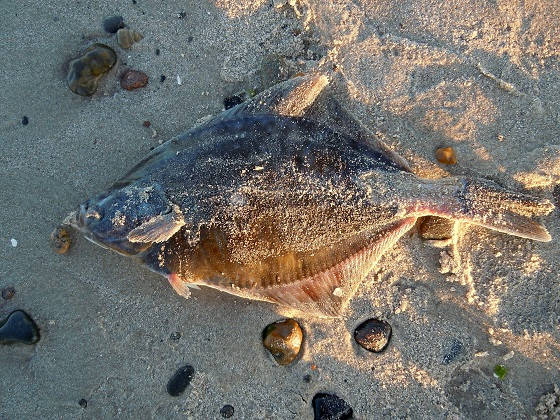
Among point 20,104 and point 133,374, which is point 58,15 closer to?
point 20,104

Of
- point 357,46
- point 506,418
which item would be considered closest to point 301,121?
point 357,46

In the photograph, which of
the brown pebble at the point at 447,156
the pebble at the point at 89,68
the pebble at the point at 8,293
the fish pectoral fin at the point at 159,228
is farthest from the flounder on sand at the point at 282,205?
the pebble at the point at 89,68

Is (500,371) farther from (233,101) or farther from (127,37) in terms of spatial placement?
(127,37)

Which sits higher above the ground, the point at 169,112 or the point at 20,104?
the point at 169,112

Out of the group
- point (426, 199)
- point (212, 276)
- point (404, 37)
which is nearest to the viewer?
point (426, 199)

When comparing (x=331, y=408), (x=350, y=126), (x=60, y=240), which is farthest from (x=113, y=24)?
(x=331, y=408)

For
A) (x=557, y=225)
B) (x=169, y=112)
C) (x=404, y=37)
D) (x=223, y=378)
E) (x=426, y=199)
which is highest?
(x=404, y=37)

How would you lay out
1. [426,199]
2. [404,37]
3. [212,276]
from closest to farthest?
[426,199]
[212,276]
[404,37]
